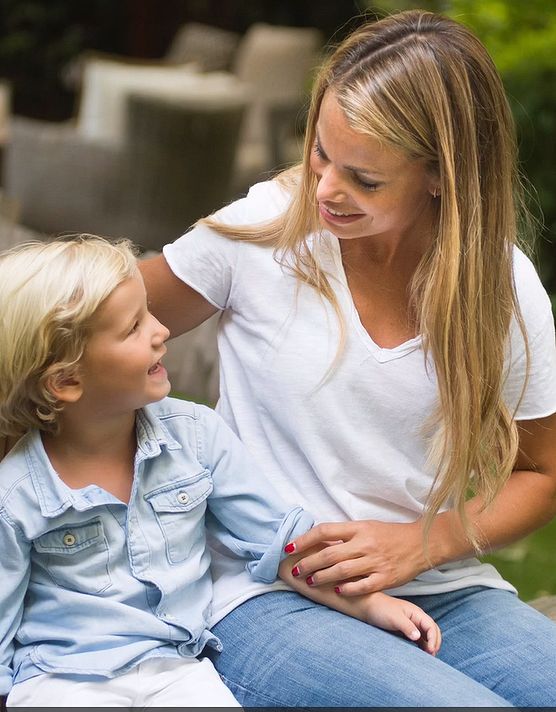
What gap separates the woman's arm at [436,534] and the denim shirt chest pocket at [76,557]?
253 millimetres

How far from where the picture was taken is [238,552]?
1.54 meters

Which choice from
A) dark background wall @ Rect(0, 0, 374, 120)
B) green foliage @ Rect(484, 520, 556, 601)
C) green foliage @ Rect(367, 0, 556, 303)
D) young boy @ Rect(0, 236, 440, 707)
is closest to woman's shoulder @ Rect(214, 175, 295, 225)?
young boy @ Rect(0, 236, 440, 707)

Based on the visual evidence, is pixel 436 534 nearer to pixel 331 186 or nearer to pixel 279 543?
pixel 279 543

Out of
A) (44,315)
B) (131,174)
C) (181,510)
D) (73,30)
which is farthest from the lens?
(73,30)

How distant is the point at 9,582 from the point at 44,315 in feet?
1.01

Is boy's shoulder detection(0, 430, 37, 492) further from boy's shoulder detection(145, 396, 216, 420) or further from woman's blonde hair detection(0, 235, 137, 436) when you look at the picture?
boy's shoulder detection(145, 396, 216, 420)

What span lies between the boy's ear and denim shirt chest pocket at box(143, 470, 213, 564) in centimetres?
16

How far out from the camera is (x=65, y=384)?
1.40 metres

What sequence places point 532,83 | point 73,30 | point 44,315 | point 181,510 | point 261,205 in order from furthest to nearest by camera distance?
point 73,30 < point 532,83 < point 261,205 < point 181,510 < point 44,315

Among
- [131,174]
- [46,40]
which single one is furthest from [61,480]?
[46,40]

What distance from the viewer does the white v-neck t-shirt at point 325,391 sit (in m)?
1.55

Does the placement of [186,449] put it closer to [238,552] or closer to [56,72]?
[238,552]

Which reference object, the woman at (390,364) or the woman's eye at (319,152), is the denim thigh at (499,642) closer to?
the woman at (390,364)

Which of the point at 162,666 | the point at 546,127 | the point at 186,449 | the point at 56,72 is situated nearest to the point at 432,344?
the point at 186,449
